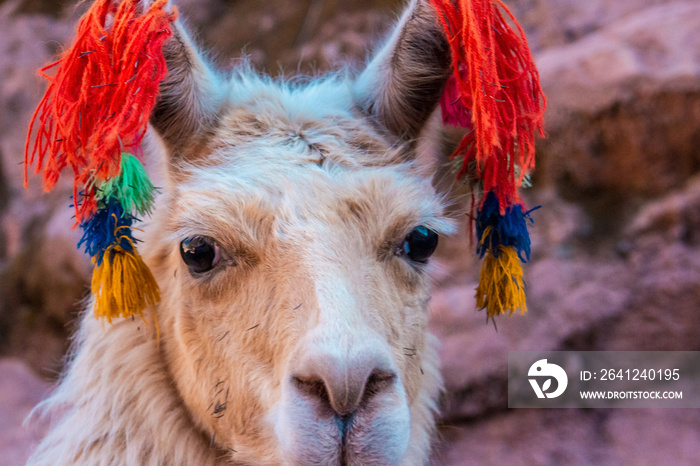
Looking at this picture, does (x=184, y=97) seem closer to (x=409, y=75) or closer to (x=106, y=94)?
(x=106, y=94)

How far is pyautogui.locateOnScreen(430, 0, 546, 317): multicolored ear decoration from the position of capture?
153 cm

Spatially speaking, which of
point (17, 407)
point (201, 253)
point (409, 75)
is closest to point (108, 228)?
point (201, 253)

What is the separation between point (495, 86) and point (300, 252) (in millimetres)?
714

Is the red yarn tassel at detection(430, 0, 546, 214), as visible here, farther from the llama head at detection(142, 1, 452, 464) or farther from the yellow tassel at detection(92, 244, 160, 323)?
the yellow tassel at detection(92, 244, 160, 323)

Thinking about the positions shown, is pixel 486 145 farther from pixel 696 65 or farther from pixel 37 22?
pixel 37 22

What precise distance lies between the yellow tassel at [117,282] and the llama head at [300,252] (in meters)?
0.14

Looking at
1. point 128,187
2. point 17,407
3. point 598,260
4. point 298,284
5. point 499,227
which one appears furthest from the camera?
point 17,407

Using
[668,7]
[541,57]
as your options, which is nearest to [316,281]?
[541,57]

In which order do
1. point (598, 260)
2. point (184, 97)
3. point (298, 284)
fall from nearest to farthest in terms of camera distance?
1. point (298, 284)
2. point (184, 97)
3. point (598, 260)

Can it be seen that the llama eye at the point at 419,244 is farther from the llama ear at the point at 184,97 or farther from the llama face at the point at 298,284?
the llama ear at the point at 184,97

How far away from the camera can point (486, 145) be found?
1.56 metres

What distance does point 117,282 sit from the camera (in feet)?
5.55

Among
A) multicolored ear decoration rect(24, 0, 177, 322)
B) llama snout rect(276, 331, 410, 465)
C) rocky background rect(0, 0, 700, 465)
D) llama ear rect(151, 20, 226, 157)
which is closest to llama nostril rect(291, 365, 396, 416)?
llama snout rect(276, 331, 410, 465)

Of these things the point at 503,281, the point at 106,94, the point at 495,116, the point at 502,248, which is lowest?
the point at 503,281
